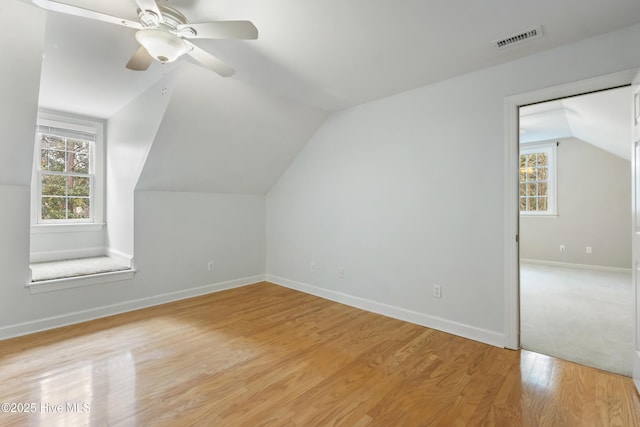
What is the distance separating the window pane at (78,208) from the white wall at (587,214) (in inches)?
317

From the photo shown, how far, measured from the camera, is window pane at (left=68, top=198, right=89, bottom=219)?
13.6 feet

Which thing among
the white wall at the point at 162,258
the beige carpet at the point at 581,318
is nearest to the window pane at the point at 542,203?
the beige carpet at the point at 581,318

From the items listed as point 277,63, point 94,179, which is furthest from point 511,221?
point 94,179

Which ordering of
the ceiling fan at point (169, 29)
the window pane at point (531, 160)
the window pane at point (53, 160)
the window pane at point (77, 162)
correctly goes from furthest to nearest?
the window pane at point (531, 160) < the window pane at point (77, 162) < the window pane at point (53, 160) < the ceiling fan at point (169, 29)

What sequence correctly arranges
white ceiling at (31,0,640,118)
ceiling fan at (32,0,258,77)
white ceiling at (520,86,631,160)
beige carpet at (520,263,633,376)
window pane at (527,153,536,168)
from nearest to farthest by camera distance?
ceiling fan at (32,0,258,77)
white ceiling at (31,0,640,118)
beige carpet at (520,263,633,376)
white ceiling at (520,86,631,160)
window pane at (527,153,536,168)

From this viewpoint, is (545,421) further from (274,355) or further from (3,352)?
(3,352)

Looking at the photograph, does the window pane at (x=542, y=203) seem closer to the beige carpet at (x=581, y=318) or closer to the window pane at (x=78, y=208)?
the beige carpet at (x=581, y=318)

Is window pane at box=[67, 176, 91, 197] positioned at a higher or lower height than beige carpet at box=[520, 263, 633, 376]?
higher

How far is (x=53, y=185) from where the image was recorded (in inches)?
157

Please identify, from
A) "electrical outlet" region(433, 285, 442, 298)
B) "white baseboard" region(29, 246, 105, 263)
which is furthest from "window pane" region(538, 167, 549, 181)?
"white baseboard" region(29, 246, 105, 263)

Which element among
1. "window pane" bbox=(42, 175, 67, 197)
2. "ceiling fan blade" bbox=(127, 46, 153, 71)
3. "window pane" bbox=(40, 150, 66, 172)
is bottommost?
"window pane" bbox=(42, 175, 67, 197)

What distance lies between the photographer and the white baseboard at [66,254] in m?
3.82

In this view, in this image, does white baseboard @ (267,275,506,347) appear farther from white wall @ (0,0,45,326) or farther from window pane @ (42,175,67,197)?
window pane @ (42,175,67,197)

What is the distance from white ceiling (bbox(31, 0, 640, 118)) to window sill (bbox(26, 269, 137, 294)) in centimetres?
201
